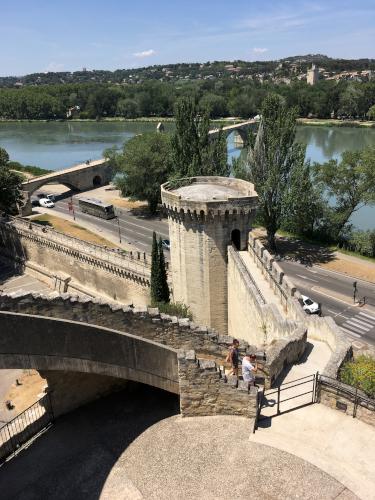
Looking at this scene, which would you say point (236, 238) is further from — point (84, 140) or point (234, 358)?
point (84, 140)

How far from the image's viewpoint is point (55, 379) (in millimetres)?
13055

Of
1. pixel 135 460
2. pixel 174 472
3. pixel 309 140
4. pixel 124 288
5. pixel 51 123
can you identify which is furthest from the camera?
pixel 51 123

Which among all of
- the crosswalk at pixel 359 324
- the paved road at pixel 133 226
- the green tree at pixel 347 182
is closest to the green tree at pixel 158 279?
the crosswalk at pixel 359 324

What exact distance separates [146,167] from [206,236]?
2952 cm

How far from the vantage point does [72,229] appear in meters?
44.9

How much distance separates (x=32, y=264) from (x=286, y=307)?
94.1 ft

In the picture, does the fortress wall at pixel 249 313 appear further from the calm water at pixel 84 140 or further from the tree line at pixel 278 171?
the calm water at pixel 84 140

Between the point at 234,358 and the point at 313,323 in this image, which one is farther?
the point at 313,323

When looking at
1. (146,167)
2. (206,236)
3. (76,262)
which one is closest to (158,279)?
(206,236)

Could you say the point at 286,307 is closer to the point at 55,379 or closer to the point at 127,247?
the point at 55,379

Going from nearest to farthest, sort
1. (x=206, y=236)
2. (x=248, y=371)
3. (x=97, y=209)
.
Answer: (x=248, y=371)
(x=206, y=236)
(x=97, y=209)

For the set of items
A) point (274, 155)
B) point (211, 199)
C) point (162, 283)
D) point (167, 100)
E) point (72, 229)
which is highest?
point (167, 100)

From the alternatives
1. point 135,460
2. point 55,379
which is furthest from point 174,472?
point 55,379

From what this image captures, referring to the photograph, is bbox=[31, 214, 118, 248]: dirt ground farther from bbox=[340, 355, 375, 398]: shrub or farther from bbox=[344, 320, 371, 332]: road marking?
bbox=[340, 355, 375, 398]: shrub
